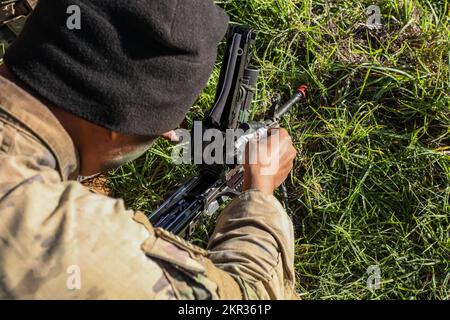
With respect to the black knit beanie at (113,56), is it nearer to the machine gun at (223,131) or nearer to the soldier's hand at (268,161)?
the soldier's hand at (268,161)

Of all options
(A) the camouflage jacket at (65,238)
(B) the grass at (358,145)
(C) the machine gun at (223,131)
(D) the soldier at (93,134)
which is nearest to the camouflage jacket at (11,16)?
(B) the grass at (358,145)

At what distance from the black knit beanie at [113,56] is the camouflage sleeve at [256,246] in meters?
0.59

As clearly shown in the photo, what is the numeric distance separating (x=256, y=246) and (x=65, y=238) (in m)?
0.81

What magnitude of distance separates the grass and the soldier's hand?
76 cm

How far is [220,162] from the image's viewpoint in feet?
8.90

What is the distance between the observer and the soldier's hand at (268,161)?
2.50 m

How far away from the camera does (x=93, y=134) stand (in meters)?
1.80

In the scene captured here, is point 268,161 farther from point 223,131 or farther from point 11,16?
point 11,16

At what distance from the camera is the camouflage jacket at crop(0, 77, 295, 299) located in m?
1.53

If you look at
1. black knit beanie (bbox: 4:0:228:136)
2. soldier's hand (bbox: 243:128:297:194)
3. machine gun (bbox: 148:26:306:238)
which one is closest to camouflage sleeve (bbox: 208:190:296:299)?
soldier's hand (bbox: 243:128:297:194)

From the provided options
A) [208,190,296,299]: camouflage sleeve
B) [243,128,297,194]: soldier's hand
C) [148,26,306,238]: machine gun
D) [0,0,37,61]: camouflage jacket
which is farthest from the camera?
[0,0,37,61]: camouflage jacket

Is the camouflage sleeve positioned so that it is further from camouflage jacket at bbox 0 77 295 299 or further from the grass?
the grass

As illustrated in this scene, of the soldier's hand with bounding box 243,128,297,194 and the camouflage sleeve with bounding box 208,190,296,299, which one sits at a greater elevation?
the soldier's hand with bounding box 243,128,297,194

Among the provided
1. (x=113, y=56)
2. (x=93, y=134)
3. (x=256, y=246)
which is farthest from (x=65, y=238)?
(x=256, y=246)
